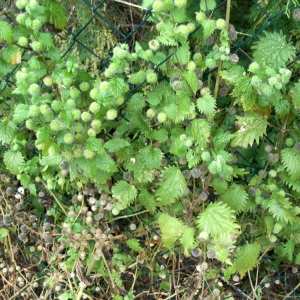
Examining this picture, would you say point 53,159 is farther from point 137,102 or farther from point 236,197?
point 236,197

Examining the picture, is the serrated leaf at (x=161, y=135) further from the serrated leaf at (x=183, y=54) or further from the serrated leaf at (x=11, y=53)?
the serrated leaf at (x=11, y=53)

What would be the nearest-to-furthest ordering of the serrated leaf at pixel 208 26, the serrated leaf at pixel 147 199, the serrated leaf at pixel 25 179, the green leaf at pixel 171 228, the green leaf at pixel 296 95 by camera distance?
the serrated leaf at pixel 208 26 → the green leaf at pixel 296 95 → the green leaf at pixel 171 228 → the serrated leaf at pixel 147 199 → the serrated leaf at pixel 25 179

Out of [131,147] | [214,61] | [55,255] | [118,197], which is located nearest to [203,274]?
[118,197]

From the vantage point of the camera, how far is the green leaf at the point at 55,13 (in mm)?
1483

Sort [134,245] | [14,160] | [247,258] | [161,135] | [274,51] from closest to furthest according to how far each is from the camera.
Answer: [274,51] → [161,135] → [247,258] → [14,160] → [134,245]

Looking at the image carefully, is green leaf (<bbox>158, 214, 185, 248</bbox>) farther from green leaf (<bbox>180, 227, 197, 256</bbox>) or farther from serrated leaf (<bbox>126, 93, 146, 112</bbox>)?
serrated leaf (<bbox>126, 93, 146, 112</bbox>)

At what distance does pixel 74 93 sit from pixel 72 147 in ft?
0.67

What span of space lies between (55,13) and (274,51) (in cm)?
81

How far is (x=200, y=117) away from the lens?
1555 mm

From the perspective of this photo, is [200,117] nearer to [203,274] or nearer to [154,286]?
[203,274]

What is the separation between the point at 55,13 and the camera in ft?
4.93

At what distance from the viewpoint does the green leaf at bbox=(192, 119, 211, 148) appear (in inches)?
56.8

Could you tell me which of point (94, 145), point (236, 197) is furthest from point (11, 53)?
point (236, 197)

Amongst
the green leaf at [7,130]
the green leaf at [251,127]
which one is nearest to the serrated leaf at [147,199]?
the green leaf at [251,127]
